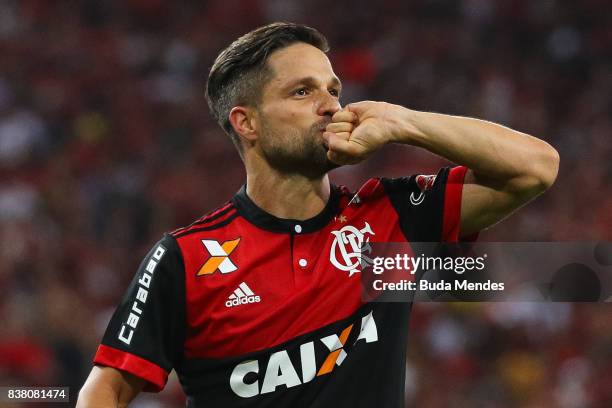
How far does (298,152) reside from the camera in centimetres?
276

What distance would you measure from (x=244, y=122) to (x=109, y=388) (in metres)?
0.88

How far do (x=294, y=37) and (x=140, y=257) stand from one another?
4.34 meters

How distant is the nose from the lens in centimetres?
272

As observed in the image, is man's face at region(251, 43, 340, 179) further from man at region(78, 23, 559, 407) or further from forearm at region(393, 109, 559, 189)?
forearm at region(393, 109, 559, 189)

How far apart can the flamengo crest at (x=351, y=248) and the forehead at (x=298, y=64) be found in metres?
0.43

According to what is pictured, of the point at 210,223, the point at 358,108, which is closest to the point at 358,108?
the point at 358,108

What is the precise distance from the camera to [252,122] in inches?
A: 115

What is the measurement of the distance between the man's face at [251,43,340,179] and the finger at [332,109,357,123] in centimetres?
12

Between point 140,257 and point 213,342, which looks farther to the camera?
point 140,257

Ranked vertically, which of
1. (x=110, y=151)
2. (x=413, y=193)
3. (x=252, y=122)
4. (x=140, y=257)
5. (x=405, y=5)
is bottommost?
(x=413, y=193)

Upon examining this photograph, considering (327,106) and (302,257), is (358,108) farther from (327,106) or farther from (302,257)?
(302,257)

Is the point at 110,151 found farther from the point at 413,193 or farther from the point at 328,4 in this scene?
the point at 413,193

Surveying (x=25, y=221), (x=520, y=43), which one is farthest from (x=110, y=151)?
(x=520, y=43)

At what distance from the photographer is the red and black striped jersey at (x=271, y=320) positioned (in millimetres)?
2611
